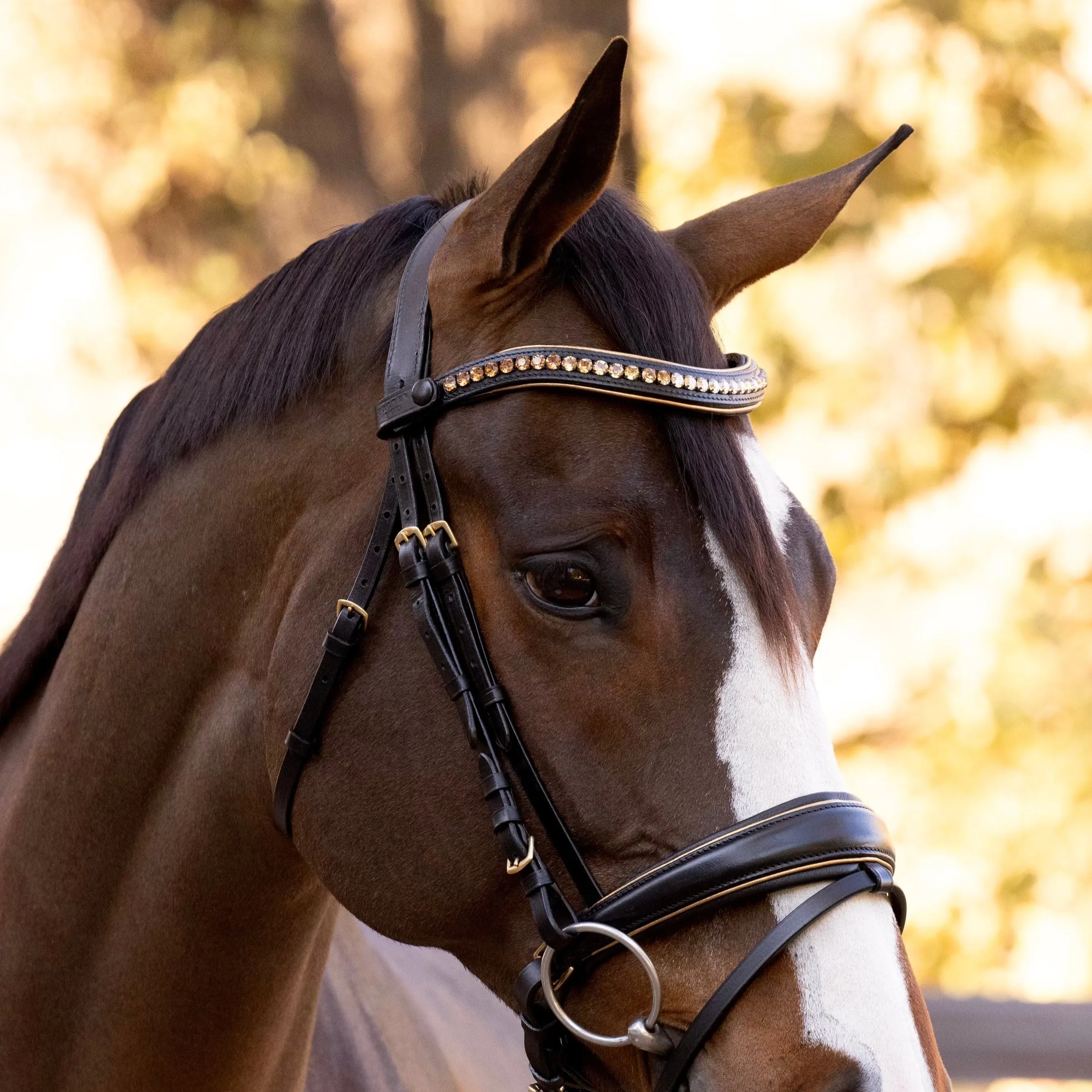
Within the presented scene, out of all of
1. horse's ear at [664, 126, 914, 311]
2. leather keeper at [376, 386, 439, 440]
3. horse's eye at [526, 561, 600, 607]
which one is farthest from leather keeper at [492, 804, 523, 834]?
horse's ear at [664, 126, 914, 311]

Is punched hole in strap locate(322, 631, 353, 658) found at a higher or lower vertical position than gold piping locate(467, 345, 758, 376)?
lower

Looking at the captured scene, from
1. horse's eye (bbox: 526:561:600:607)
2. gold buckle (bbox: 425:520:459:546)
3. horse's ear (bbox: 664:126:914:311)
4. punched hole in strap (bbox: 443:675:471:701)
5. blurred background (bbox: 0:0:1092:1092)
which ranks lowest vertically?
punched hole in strap (bbox: 443:675:471:701)

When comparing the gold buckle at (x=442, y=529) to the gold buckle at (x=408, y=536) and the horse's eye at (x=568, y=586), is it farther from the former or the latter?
the horse's eye at (x=568, y=586)

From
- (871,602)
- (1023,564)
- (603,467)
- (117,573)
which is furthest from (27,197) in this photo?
(603,467)

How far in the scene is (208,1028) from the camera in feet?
5.13

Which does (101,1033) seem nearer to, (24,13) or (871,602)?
(871,602)

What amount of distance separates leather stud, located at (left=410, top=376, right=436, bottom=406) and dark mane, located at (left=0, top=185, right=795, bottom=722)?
0.13 metres

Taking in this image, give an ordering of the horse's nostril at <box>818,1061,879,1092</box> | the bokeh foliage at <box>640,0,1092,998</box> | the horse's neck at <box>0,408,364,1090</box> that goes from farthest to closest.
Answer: the bokeh foliage at <box>640,0,1092,998</box> → the horse's neck at <box>0,408,364,1090</box> → the horse's nostril at <box>818,1061,879,1092</box>

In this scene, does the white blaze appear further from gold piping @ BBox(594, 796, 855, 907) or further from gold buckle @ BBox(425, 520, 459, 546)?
gold buckle @ BBox(425, 520, 459, 546)

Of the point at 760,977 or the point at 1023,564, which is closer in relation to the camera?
the point at 760,977

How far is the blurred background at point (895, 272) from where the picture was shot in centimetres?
519

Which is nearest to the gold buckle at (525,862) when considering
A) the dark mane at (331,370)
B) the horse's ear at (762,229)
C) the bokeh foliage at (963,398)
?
the dark mane at (331,370)

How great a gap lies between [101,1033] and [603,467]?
954mm

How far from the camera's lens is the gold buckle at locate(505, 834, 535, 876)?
4.24ft
